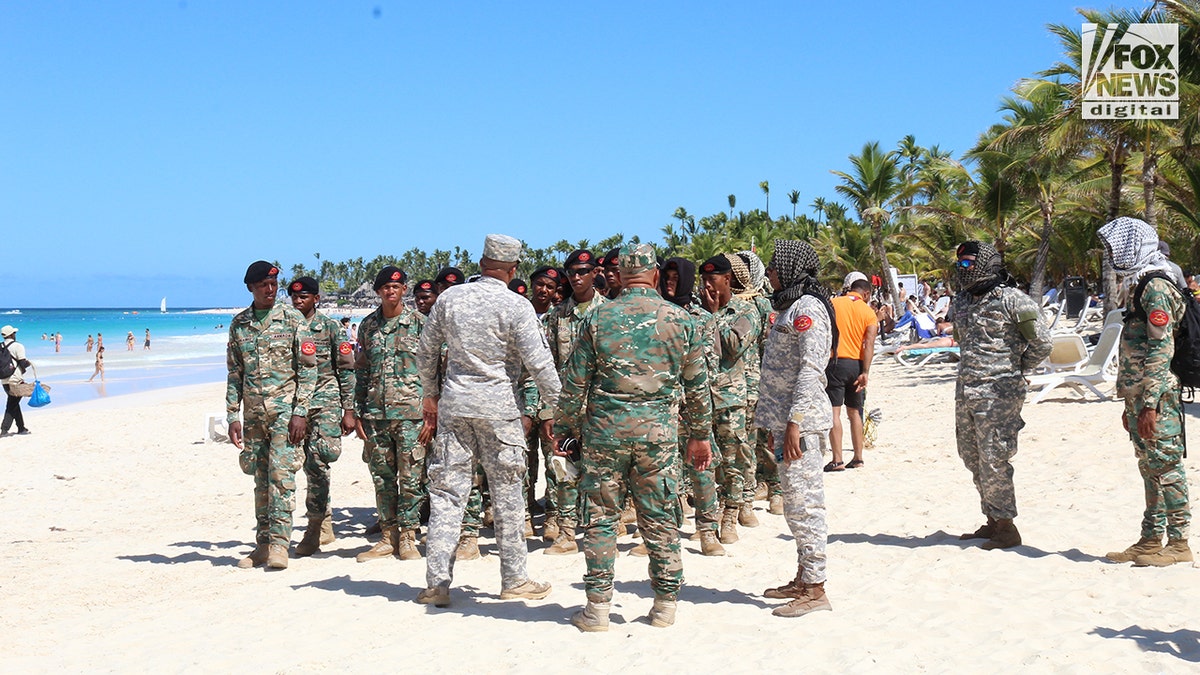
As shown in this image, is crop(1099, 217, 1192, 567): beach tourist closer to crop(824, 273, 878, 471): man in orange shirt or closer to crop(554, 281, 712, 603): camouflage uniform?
crop(554, 281, 712, 603): camouflage uniform

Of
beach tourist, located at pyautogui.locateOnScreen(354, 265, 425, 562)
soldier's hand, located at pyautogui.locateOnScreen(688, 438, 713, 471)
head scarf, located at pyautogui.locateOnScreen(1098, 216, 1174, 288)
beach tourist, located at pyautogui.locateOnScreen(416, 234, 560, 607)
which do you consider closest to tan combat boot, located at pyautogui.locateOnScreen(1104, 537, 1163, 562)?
head scarf, located at pyautogui.locateOnScreen(1098, 216, 1174, 288)

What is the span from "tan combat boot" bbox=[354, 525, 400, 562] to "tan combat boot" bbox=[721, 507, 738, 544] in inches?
93.2

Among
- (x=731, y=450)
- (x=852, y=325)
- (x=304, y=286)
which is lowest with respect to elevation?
Result: (x=731, y=450)

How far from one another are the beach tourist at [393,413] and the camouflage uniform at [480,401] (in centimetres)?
118

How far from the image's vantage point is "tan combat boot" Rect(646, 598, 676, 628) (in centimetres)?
530

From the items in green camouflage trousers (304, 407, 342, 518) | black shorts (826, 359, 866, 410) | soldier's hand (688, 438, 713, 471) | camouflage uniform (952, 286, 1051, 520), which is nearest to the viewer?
soldier's hand (688, 438, 713, 471)

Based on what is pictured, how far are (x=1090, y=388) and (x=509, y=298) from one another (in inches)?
401

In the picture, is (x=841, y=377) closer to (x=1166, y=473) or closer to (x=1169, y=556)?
(x=1166, y=473)

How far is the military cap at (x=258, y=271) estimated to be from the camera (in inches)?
273

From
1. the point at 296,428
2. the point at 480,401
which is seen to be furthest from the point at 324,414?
the point at 480,401

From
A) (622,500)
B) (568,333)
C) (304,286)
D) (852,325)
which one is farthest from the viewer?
(852,325)

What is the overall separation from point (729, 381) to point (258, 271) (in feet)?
11.2

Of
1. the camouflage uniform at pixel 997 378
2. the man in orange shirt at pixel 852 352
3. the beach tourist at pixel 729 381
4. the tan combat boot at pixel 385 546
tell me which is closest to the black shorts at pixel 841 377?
the man in orange shirt at pixel 852 352

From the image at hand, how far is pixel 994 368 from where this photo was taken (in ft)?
21.0
